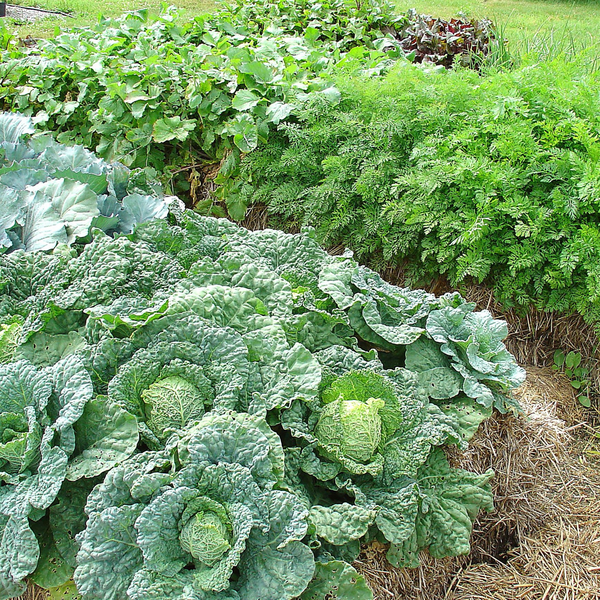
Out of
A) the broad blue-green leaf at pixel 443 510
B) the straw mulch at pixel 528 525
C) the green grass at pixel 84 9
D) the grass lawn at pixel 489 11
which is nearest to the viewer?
the broad blue-green leaf at pixel 443 510

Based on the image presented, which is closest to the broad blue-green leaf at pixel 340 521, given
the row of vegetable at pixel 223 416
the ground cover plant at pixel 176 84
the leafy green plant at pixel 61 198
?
the row of vegetable at pixel 223 416

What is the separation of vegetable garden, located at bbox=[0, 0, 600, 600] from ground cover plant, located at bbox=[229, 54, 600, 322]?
14mm

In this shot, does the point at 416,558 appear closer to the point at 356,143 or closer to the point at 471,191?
the point at 471,191

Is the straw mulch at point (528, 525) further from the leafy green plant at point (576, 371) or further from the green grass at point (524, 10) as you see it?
the green grass at point (524, 10)

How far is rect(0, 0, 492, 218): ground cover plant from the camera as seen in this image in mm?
3309

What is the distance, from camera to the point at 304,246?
234cm

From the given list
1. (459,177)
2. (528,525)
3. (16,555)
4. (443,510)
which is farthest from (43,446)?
(459,177)

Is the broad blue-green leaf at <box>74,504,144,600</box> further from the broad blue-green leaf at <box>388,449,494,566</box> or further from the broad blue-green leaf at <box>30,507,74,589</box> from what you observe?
the broad blue-green leaf at <box>388,449,494,566</box>

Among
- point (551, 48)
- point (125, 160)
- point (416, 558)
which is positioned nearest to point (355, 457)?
point (416, 558)

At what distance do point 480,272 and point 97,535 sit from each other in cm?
188

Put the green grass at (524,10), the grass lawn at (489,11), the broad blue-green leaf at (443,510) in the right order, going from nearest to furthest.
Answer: the broad blue-green leaf at (443,510)
the grass lawn at (489,11)
the green grass at (524,10)

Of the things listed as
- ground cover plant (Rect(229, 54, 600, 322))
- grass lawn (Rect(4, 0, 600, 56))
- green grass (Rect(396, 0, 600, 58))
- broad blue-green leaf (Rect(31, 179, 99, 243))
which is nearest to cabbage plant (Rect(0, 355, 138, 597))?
broad blue-green leaf (Rect(31, 179, 99, 243))

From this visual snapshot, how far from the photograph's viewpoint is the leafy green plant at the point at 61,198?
2.34 m

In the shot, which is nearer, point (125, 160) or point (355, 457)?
point (355, 457)
